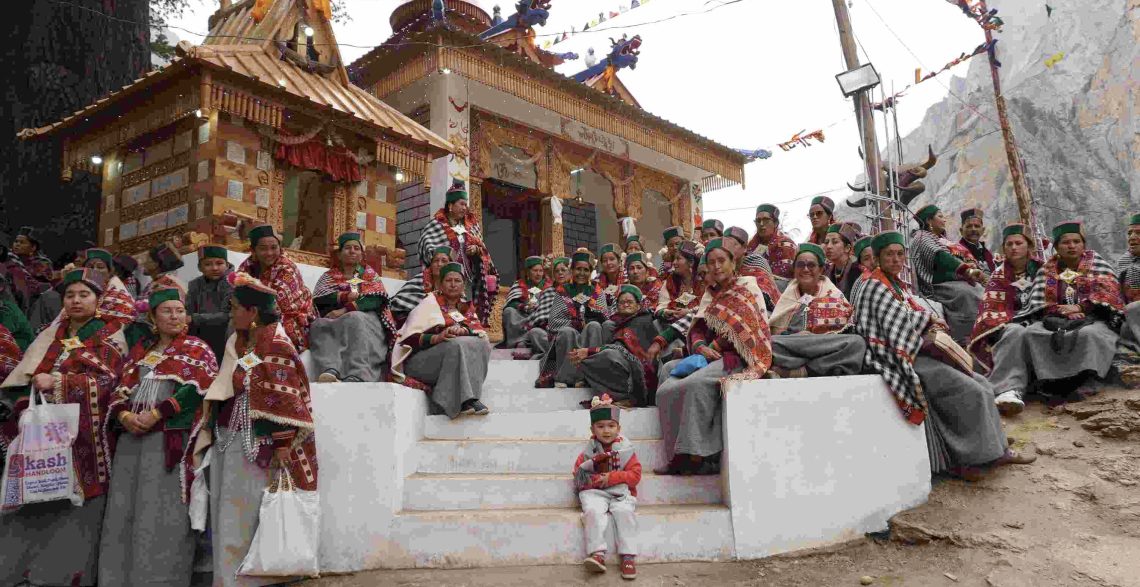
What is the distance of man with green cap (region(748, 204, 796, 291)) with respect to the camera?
6.85 m

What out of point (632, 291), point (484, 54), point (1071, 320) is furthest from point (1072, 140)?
point (632, 291)

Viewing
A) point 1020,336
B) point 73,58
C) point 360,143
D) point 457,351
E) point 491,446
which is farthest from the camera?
point 73,58

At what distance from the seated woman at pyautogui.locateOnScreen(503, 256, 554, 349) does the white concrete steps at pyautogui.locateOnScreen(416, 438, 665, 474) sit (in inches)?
119

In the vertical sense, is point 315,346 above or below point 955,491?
above

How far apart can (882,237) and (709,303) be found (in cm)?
128

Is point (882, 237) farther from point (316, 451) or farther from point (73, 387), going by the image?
point (73, 387)

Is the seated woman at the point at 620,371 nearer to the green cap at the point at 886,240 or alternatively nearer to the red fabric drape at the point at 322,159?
the green cap at the point at 886,240

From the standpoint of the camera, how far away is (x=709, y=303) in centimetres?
491

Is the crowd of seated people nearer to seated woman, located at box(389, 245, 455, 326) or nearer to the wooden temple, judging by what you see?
seated woman, located at box(389, 245, 455, 326)

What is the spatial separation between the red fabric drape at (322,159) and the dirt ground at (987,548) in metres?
6.12

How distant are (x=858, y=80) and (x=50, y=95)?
10763 mm

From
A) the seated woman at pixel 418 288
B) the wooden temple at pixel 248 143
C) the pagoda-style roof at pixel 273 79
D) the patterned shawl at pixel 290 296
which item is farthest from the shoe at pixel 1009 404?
the pagoda-style roof at pixel 273 79

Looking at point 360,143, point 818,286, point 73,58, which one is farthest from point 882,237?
point 73,58

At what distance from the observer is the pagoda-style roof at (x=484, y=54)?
10.9 m
